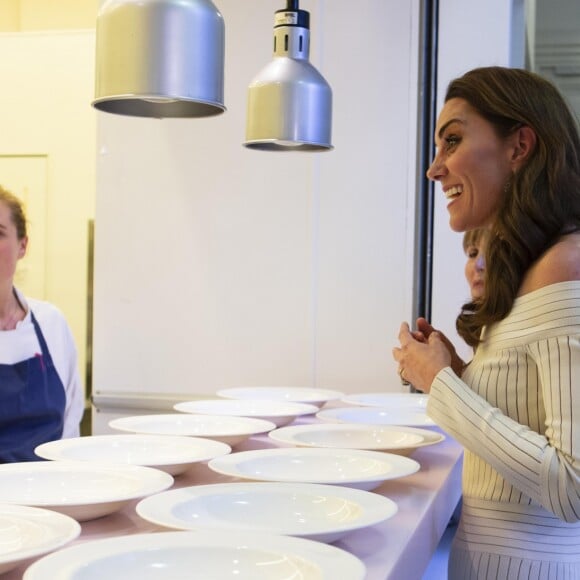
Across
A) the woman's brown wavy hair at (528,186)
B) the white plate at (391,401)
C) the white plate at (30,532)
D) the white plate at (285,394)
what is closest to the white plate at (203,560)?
the white plate at (30,532)

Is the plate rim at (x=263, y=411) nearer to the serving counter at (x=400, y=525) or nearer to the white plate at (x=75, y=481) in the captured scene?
the serving counter at (x=400, y=525)

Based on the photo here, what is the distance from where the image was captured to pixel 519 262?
144 centimetres

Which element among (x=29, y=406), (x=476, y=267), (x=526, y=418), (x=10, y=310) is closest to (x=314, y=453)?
(x=526, y=418)

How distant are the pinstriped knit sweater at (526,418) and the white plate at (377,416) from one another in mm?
600

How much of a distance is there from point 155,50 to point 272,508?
0.64 metres

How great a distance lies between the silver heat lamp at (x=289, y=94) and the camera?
1945mm

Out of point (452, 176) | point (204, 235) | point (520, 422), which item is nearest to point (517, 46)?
point (204, 235)

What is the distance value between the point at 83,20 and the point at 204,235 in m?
2.19

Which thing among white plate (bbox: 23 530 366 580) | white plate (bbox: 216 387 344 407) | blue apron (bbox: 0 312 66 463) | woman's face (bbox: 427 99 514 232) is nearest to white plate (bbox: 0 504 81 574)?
white plate (bbox: 23 530 366 580)

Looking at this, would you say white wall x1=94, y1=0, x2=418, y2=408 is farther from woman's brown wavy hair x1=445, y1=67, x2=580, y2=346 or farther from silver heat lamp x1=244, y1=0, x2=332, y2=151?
woman's brown wavy hair x1=445, y1=67, x2=580, y2=346

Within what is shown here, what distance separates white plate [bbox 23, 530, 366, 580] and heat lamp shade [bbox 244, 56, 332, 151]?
1.11 m

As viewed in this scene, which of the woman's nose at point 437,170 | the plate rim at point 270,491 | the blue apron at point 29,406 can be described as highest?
the woman's nose at point 437,170

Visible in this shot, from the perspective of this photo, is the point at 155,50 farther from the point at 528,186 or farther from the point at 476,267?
the point at 476,267

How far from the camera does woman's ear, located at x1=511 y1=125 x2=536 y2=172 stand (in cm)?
148
